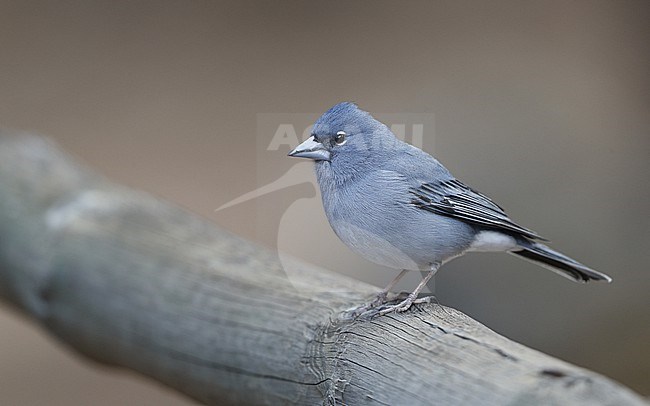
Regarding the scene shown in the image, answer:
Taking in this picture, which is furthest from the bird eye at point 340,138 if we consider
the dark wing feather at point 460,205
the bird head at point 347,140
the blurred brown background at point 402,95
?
the blurred brown background at point 402,95

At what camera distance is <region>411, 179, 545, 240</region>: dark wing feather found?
1273 millimetres

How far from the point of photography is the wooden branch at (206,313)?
1.01 meters

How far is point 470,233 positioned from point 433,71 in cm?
148

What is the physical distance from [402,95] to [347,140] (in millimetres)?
784

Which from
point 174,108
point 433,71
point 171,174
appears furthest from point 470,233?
point 174,108

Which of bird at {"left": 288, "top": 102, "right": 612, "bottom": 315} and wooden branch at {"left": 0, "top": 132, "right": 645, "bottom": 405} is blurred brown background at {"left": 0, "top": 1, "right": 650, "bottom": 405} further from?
bird at {"left": 288, "top": 102, "right": 612, "bottom": 315}

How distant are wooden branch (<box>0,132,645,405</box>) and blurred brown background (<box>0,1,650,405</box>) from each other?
450mm

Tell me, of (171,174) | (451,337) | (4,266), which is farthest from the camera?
(171,174)

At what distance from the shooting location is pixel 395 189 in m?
1.28

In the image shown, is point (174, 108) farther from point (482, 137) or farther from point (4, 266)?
point (4, 266)

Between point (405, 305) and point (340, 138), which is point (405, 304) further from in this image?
point (340, 138)

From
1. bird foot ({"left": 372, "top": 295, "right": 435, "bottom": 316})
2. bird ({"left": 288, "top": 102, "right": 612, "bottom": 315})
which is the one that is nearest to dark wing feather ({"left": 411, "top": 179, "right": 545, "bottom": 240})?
bird ({"left": 288, "top": 102, "right": 612, "bottom": 315})

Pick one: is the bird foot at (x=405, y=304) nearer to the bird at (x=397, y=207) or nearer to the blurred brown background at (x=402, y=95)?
the bird at (x=397, y=207)

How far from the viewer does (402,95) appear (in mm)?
1943
